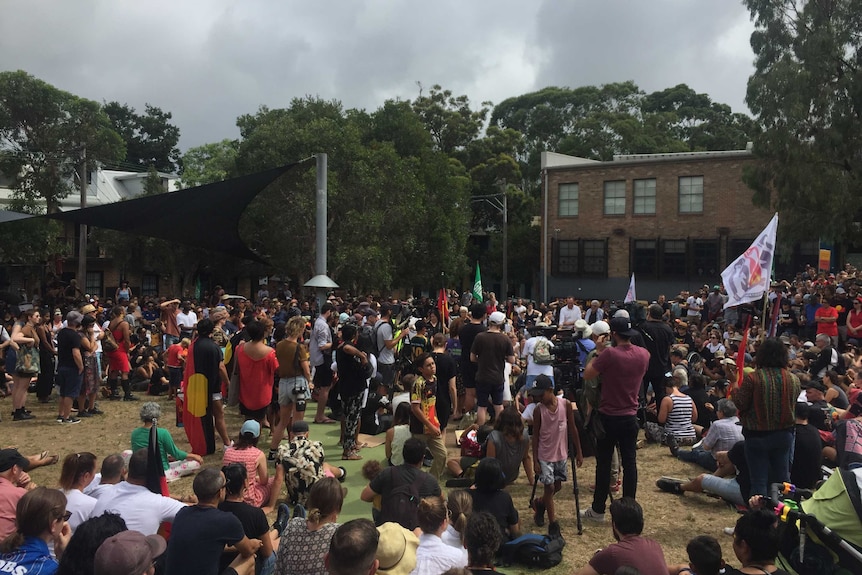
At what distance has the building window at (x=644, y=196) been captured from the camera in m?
31.8

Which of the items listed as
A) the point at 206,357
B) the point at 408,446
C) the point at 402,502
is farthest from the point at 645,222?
the point at 402,502

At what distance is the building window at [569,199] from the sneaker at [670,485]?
90.5 feet

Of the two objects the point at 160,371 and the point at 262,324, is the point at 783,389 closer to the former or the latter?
the point at 262,324

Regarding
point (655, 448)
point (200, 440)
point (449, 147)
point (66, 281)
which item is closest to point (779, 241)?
point (655, 448)

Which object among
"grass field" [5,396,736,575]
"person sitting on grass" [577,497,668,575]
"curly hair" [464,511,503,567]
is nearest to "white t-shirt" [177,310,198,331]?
"grass field" [5,396,736,575]

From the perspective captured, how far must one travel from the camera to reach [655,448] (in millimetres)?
8578

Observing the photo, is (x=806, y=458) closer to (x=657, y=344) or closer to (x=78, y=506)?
(x=657, y=344)

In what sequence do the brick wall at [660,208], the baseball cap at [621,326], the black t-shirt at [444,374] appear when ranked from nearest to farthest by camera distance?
the baseball cap at [621,326], the black t-shirt at [444,374], the brick wall at [660,208]

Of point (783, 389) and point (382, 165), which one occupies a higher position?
point (382, 165)

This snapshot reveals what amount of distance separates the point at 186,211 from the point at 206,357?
4.09 metres

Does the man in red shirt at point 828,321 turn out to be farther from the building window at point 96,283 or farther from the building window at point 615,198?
the building window at point 96,283

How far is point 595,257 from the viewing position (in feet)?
110

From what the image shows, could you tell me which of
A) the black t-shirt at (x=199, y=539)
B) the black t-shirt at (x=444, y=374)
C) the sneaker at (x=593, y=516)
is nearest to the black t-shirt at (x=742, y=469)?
the sneaker at (x=593, y=516)

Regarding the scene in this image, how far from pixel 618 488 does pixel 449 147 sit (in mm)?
39599
